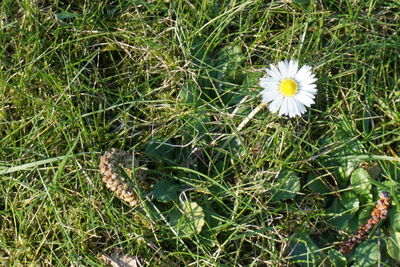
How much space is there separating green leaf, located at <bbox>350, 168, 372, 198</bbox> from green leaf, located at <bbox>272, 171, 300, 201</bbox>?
0.19 m

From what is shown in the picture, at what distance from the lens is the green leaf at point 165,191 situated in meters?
1.98

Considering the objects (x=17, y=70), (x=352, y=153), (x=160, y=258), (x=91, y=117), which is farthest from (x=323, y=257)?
(x=17, y=70)

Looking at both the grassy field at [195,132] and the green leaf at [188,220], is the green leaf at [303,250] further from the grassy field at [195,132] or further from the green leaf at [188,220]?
the green leaf at [188,220]

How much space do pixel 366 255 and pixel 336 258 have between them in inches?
3.8

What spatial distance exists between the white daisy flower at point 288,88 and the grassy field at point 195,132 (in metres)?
0.13

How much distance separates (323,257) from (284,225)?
0.53 feet

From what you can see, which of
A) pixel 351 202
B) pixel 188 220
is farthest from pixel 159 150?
pixel 351 202

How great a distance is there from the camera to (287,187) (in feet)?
6.57

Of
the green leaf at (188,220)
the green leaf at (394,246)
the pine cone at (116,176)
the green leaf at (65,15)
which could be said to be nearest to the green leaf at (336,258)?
the green leaf at (394,246)

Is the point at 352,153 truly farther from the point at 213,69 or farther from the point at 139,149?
the point at 139,149

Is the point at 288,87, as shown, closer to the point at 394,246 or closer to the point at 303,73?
the point at 303,73

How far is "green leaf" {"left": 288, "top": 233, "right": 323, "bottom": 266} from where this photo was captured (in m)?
1.94

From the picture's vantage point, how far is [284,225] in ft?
6.54

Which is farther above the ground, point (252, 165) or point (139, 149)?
point (252, 165)
